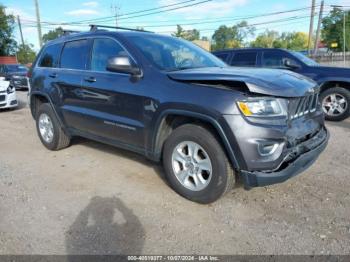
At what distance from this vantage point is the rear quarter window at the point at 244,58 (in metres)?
8.80

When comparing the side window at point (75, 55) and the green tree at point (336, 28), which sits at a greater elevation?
the green tree at point (336, 28)

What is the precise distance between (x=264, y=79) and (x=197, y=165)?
1110 mm

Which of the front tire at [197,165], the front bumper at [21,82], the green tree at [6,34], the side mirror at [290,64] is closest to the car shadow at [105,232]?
the front tire at [197,165]

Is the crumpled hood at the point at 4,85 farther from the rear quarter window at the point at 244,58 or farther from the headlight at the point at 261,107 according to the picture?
the headlight at the point at 261,107

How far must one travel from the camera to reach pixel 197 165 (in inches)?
144

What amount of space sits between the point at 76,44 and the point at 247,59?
16.6 feet

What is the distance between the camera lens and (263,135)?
3188 mm

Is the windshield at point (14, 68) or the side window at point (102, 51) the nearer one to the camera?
the side window at point (102, 51)

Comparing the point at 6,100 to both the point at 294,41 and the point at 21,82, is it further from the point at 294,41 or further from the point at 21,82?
the point at 294,41

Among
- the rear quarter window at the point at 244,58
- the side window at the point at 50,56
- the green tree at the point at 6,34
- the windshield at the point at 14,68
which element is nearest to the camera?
the side window at the point at 50,56

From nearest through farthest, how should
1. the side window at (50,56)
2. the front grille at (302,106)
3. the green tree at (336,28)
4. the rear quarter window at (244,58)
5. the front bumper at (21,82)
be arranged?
the front grille at (302,106), the side window at (50,56), the rear quarter window at (244,58), the front bumper at (21,82), the green tree at (336,28)

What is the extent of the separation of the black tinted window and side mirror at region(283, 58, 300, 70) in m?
0.18

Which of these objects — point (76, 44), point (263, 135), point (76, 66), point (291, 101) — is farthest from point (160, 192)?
point (76, 44)

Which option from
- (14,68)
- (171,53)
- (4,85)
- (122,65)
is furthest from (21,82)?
(122,65)
